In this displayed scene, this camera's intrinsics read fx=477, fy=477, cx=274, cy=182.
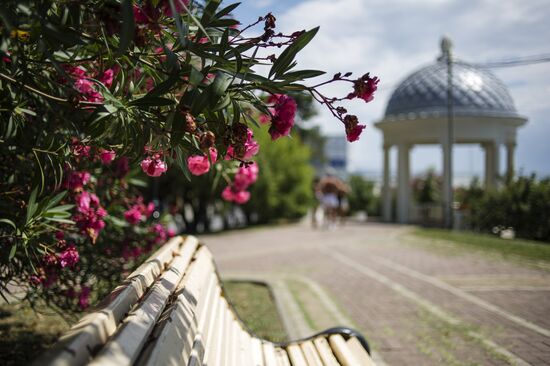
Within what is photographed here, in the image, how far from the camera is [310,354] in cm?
285

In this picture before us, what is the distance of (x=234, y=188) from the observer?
13.4ft

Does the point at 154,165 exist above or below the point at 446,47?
below

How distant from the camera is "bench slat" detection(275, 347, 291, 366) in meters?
→ 2.74

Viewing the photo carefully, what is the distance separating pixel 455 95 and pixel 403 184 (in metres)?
4.58

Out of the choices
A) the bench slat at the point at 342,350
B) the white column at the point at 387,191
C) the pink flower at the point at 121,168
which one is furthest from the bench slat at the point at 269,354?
the white column at the point at 387,191

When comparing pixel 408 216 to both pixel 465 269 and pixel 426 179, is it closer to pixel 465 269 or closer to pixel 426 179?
pixel 426 179

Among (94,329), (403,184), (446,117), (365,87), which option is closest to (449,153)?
(446,117)

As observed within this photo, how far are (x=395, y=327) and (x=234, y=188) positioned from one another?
237 cm

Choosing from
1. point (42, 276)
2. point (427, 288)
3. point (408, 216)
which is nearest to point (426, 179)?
point (408, 216)

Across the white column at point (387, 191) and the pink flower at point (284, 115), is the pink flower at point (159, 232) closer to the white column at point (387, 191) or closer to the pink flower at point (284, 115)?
the pink flower at point (284, 115)

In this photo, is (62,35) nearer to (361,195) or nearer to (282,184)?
(282,184)

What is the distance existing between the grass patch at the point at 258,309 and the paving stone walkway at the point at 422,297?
1.23ft

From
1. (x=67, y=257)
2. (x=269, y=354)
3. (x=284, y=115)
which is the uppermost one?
(x=284, y=115)

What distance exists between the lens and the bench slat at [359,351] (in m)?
2.61
